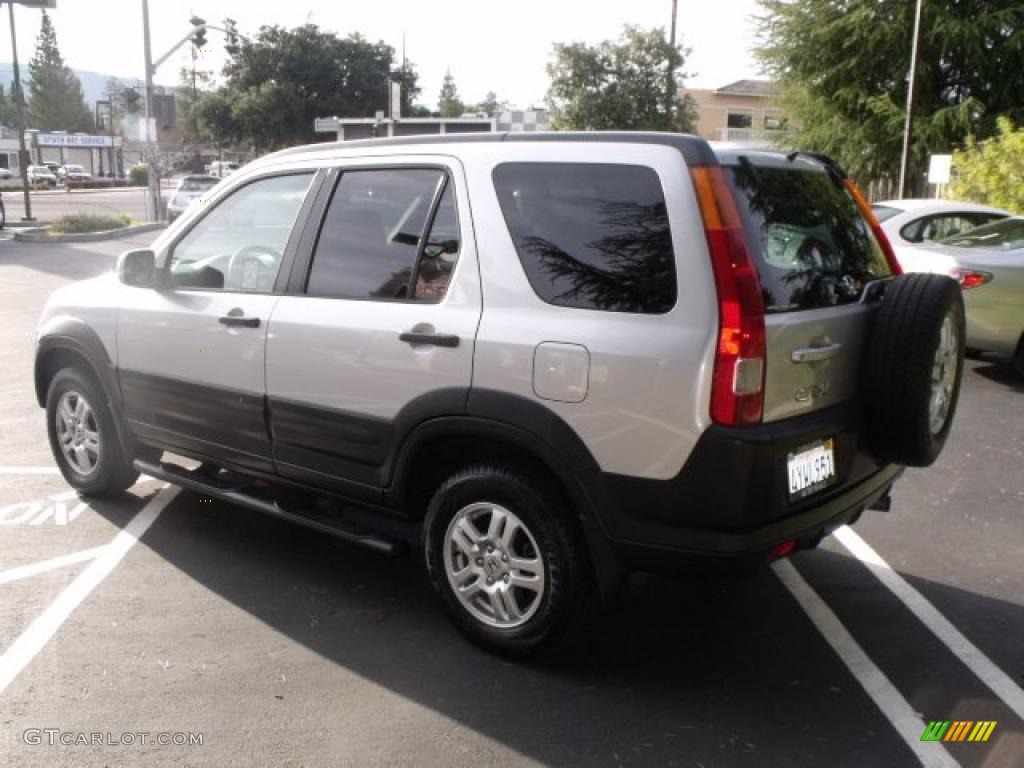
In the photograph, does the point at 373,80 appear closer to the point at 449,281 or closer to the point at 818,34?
the point at 818,34

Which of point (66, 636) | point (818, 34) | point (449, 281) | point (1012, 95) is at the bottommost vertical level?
point (66, 636)

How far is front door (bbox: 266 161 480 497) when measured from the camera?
3463 millimetres

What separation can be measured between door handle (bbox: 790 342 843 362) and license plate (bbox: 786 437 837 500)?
0.28 m

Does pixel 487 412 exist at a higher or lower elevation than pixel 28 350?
higher

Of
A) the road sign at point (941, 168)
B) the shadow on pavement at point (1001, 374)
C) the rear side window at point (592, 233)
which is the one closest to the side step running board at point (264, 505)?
the rear side window at point (592, 233)

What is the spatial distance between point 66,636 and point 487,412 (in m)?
1.92

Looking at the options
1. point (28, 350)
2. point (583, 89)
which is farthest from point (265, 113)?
point (28, 350)

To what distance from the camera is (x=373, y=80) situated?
58219mm

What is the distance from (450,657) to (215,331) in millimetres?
1801

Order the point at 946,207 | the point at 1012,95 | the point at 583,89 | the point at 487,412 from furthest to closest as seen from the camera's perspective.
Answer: the point at 583,89 → the point at 1012,95 → the point at 946,207 → the point at 487,412

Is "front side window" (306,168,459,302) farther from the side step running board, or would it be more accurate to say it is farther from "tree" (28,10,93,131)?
"tree" (28,10,93,131)

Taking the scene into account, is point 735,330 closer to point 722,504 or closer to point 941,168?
point 722,504

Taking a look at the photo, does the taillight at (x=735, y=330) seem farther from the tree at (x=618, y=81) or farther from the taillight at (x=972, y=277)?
the tree at (x=618, y=81)

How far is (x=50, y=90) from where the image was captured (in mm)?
98062
